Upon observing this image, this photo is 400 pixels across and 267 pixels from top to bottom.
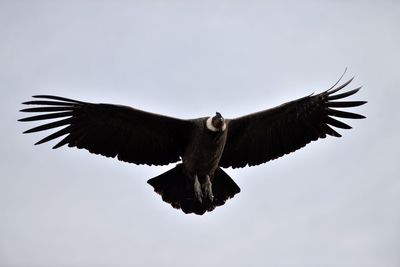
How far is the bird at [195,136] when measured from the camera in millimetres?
14000

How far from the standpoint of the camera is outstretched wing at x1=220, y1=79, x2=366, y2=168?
47.6ft

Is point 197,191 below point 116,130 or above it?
below

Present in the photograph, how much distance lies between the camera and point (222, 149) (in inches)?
560

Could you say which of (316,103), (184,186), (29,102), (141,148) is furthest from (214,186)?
(29,102)

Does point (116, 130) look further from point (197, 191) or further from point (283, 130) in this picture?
point (283, 130)

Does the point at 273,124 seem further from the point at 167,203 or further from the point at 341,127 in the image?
the point at 167,203

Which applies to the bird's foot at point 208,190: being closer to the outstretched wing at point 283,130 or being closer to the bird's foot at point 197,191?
the bird's foot at point 197,191

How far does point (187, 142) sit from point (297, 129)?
6.88ft

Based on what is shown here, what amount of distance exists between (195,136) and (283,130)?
5.71ft

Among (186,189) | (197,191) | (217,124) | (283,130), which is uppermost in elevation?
(283,130)

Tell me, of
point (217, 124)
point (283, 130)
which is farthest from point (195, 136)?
point (283, 130)

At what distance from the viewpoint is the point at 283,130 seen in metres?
14.7

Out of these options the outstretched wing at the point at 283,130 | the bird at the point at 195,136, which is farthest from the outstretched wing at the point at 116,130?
the outstretched wing at the point at 283,130

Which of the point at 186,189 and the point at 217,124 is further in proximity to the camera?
the point at 186,189
